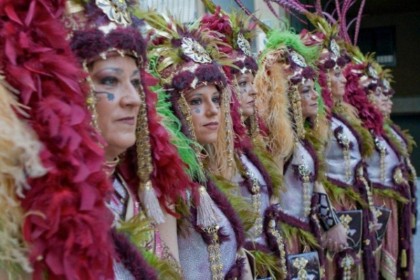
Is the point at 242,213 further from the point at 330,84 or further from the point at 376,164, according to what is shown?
the point at 376,164

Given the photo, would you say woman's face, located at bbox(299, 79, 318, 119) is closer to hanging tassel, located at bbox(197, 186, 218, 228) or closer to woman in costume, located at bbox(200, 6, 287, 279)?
woman in costume, located at bbox(200, 6, 287, 279)

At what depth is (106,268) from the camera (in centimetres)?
167

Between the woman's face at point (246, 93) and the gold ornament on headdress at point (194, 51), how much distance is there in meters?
0.65


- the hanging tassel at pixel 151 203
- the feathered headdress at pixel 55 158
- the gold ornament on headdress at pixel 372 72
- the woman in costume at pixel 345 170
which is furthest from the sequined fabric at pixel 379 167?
the feathered headdress at pixel 55 158

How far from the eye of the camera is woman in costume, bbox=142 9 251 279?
268 centimetres

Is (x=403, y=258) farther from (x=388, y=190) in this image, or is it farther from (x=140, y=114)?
(x=140, y=114)

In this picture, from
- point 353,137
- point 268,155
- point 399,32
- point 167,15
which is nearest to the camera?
point 167,15

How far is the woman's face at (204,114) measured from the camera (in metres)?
2.89

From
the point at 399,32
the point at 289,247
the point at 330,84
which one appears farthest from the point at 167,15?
the point at 399,32

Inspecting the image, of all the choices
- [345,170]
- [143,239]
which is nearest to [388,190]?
[345,170]

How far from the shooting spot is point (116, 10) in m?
2.15

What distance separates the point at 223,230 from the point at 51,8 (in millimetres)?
1324

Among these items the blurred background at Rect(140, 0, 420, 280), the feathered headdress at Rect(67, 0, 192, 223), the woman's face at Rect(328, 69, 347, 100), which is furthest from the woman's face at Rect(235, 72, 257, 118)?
the blurred background at Rect(140, 0, 420, 280)

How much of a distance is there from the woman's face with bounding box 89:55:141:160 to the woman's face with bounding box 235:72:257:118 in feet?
5.14
